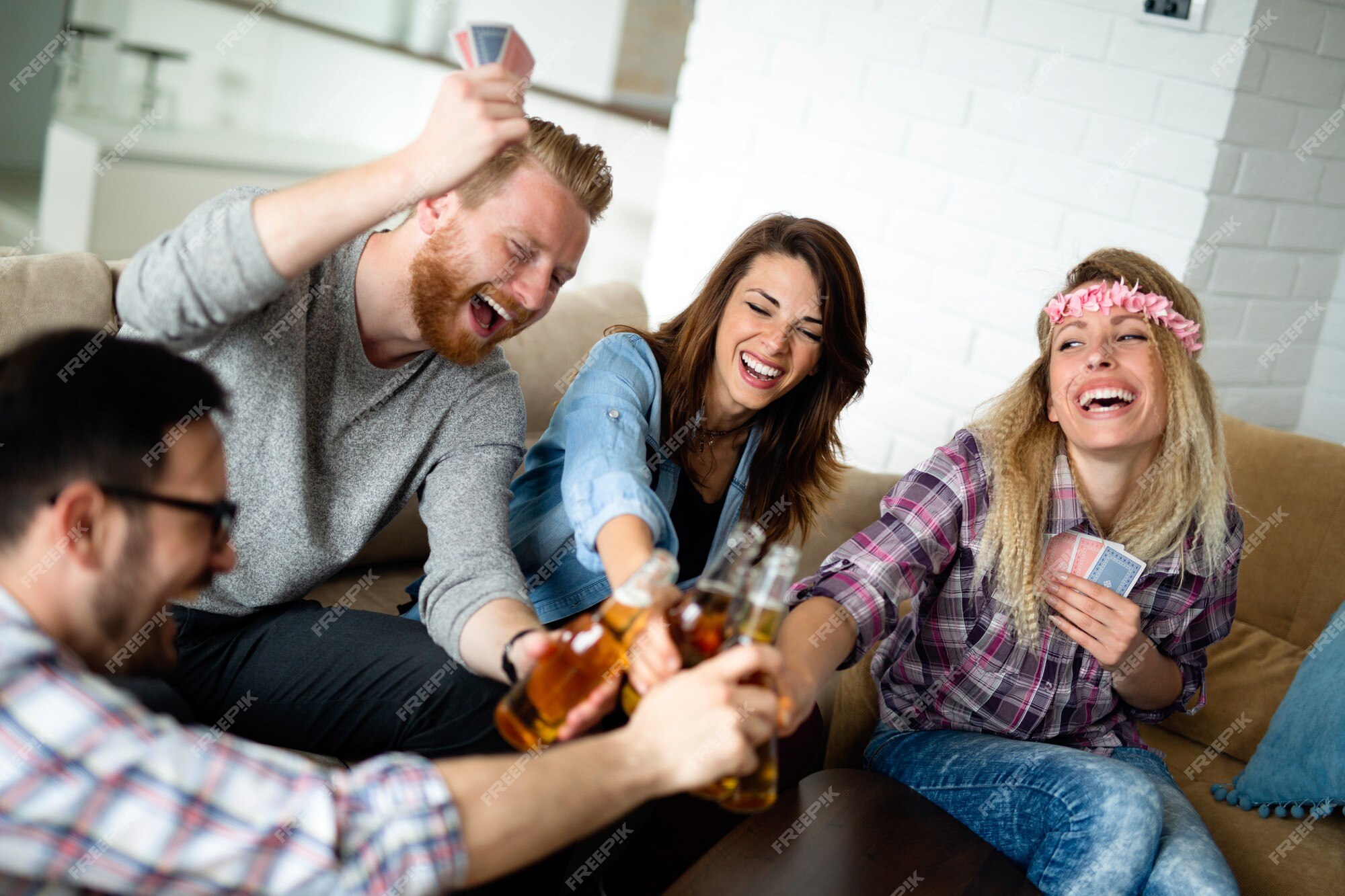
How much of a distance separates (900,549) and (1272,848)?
1.00 m

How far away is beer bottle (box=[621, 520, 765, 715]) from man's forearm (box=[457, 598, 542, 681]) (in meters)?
0.28

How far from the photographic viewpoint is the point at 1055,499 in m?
1.89

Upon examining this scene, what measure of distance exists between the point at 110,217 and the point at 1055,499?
4884mm

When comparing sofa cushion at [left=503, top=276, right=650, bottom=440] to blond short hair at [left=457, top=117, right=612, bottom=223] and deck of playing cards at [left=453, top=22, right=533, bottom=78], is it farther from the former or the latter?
deck of playing cards at [left=453, top=22, right=533, bottom=78]

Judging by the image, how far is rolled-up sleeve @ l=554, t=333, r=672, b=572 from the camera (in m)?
1.51

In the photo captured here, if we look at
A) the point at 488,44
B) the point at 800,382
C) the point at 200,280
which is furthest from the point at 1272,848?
the point at 200,280

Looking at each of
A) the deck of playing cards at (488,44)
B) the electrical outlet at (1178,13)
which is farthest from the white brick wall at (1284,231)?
the deck of playing cards at (488,44)

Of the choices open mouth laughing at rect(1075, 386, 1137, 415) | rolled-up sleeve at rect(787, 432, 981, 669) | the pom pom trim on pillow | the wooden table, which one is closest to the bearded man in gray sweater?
the wooden table

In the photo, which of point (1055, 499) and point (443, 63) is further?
point (443, 63)

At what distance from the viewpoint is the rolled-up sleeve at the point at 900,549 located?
166 cm

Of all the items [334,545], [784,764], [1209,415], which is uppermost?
[1209,415]

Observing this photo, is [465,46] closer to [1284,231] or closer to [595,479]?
[595,479]

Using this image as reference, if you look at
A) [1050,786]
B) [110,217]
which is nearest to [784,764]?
[1050,786]

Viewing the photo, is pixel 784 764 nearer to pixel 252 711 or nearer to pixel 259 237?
pixel 252 711
